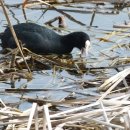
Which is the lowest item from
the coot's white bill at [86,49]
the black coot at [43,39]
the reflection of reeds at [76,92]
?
the reflection of reeds at [76,92]

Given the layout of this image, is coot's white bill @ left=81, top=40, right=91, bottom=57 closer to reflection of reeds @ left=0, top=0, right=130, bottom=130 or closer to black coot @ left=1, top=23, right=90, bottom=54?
black coot @ left=1, top=23, right=90, bottom=54

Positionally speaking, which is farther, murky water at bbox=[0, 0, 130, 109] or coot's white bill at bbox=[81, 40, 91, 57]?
coot's white bill at bbox=[81, 40, 91, 57]

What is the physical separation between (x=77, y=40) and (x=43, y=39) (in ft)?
1.49

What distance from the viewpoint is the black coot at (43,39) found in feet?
25.4

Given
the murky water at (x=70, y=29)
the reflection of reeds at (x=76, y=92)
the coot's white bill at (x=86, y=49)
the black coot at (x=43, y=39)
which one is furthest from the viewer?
the black coot at (x=43, y=39)

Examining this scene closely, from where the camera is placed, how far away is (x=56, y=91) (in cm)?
581

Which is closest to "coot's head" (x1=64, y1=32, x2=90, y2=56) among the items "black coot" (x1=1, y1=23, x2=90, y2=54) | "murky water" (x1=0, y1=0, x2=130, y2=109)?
"black coot" (x1=1, y1=23, x2=90, y2=54)

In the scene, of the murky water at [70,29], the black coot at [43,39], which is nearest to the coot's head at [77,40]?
the black coot at [43,39]

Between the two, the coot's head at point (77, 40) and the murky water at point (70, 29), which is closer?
the murky water at point (70, 29)

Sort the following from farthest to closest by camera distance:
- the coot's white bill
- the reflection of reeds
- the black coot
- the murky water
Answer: the black coot → the coot's white bill → the murky water → the reflection of reeds

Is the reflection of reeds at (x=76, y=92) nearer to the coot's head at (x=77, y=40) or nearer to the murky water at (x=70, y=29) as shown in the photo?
the murky water at (x=70, y=29)

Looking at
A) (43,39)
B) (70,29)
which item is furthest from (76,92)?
(70,29)

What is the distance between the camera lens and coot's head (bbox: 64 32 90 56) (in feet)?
25.7

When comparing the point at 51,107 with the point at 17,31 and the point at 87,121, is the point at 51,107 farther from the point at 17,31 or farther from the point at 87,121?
the point at 17,31
